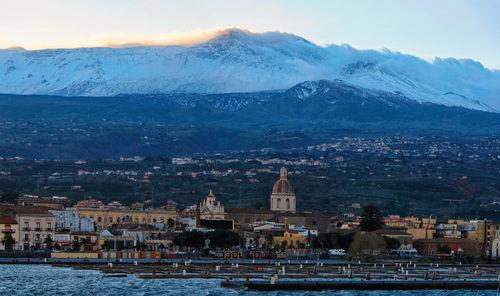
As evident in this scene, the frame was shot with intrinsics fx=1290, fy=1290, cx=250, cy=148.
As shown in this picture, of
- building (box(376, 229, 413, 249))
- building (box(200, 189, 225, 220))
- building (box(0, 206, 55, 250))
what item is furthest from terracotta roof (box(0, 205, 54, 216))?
building (box(376, 229, 413, 249))

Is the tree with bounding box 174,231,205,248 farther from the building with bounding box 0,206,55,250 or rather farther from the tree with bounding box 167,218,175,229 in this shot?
the building with bounding box 0,206,55,250

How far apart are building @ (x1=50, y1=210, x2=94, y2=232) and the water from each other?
142 ft

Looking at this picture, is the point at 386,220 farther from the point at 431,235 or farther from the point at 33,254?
the point at 33,254

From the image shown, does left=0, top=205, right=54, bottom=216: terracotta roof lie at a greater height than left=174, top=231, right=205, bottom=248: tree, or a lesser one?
greater

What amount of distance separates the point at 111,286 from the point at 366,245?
54597 mm

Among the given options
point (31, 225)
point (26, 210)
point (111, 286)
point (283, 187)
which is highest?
point (283, 187)

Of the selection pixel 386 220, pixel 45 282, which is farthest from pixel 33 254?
pixel 386 220

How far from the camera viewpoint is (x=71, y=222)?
151 m

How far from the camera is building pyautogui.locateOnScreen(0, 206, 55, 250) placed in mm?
134375

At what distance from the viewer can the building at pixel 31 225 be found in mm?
134375

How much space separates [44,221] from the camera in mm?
138125

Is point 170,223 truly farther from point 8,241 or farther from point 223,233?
point 8,241

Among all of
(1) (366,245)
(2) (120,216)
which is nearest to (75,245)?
(2) (120,216)

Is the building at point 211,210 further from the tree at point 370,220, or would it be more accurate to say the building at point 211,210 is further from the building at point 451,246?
the building at point 451,246
